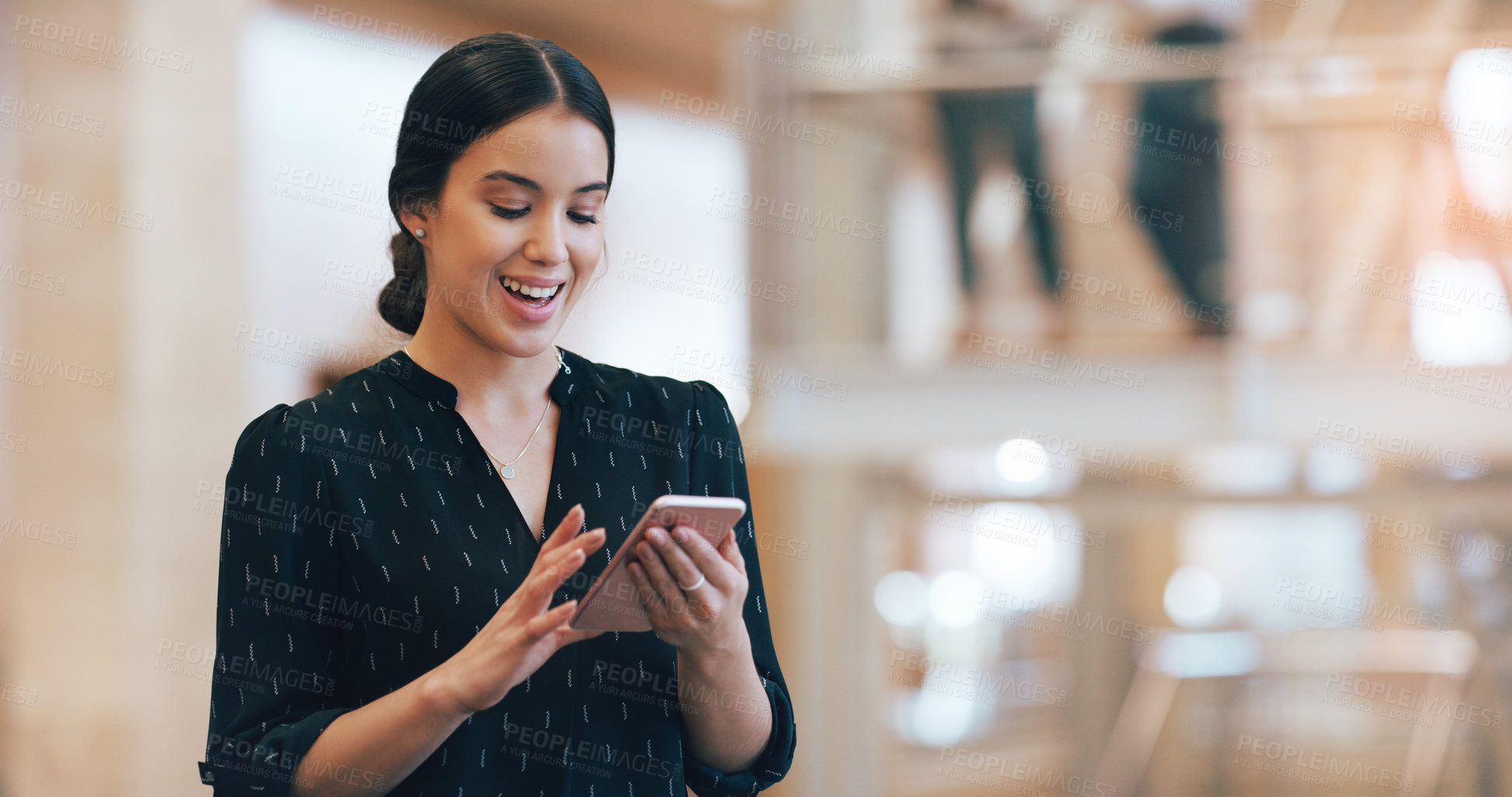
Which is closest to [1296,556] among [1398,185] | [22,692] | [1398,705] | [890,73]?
[1398,705]

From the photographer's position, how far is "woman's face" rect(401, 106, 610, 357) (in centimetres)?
119

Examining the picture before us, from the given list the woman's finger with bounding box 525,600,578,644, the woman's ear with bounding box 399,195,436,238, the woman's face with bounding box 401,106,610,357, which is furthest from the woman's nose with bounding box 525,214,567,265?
the woman's finger with bounding box 525,600,578,644

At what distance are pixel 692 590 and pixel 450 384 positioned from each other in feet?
1.25

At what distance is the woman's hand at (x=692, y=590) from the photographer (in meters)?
1.04

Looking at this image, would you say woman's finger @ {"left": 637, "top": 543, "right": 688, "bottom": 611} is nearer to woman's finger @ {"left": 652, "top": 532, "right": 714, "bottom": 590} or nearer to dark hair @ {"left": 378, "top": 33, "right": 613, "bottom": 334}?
woman's finger @ {"left": 652, "top": 532, "right": 714, "bottom": 590}

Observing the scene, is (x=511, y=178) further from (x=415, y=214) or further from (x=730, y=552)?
(x=730, y=552)

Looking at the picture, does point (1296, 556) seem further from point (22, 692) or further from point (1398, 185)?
point (22, 692)

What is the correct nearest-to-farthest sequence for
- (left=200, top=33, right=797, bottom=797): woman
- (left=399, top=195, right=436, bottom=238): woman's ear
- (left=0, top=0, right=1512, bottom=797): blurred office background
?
(left=200, top=33, right=797, bottom=797): woman, (left=399, top=195, right=436, bottom=238): woman's ear, (left=0, top=0, right=1512, bottom=797): blurred office background

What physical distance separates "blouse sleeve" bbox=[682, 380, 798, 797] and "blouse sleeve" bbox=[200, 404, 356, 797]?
14.6 inches

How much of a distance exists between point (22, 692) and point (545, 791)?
11.8ft

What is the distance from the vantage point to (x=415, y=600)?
1.17 m

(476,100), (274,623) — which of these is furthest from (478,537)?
(476,100)

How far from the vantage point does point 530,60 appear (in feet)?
4.03

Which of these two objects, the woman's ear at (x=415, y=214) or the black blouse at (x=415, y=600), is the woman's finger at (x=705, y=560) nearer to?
the black blouse at (x=415, y=600)
